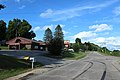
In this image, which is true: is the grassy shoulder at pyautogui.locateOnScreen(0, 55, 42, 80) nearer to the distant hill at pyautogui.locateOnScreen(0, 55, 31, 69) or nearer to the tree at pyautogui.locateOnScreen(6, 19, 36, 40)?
the distant hill at pyautogui.locateOnScreen(0, 55, 31, 69)

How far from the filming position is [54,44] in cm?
6888

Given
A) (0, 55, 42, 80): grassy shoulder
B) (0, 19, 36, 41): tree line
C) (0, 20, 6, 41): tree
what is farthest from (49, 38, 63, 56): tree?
(0, 19, 36, 41): tree line

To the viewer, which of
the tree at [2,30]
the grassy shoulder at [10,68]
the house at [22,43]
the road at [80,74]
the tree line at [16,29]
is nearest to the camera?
the road at [80,74]

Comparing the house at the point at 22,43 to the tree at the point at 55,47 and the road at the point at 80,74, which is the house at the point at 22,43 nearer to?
the tree at the point at 55,47

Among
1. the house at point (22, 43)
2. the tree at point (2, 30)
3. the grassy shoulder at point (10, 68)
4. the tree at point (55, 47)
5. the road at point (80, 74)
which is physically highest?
the tree at point (2, 30)

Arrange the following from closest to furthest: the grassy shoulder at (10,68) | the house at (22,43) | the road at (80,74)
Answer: the road at (80,74)
the grassy shoulder at (10,68)
the house at (22,43)

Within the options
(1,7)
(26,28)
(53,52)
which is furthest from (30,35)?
(1,7)

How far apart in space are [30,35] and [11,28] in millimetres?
10425

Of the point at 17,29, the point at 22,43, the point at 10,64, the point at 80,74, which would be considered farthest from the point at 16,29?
the point at 80,74

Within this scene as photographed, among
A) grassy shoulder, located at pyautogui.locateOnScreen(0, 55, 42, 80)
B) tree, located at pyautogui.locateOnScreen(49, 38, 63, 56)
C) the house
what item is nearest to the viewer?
grassy shoulder, located at pyautogui.locateOnScreen(0, 55, 42, 80)

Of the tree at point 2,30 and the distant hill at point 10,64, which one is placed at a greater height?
the tree at point 2,30

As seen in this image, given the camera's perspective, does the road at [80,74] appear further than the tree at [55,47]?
No

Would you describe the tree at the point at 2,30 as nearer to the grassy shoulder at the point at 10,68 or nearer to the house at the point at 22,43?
the house at the point at 22,43

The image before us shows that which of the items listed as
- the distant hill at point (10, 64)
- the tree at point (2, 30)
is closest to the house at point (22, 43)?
the tree at point (2, 30)
